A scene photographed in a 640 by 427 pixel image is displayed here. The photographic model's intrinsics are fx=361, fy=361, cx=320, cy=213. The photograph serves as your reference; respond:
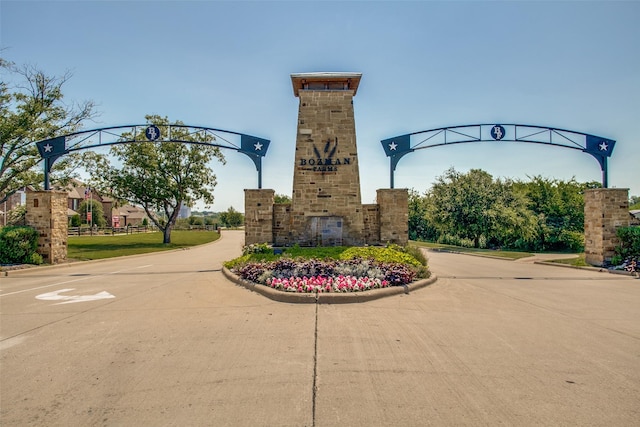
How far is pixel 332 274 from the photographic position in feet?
30.4

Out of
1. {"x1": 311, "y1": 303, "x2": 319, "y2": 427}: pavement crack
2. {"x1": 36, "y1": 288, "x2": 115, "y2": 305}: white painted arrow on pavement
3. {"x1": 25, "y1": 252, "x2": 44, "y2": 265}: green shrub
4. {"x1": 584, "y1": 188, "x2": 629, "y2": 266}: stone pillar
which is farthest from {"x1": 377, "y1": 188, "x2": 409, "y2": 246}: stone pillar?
{"x1": 25, "y1": 252, "x2": 44, "y2": 265}: green shrub

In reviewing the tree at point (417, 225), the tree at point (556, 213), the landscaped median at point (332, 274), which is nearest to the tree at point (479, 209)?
the tree at point (556, 213)

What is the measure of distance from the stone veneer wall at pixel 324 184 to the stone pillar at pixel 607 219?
9.38 metres

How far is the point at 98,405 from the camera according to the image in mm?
3502

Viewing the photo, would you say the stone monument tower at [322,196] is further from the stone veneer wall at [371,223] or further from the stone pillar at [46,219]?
the stone pillar at [46,219]

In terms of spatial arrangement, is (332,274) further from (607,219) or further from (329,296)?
(607,219)

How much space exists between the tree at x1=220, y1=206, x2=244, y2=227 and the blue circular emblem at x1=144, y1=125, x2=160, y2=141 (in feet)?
243

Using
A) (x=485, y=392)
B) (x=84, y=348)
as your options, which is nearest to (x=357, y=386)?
(x=485, y=392)

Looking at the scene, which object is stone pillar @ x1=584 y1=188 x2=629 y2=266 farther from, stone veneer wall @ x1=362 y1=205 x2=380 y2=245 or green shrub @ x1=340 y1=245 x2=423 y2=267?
stone veneer wall @ x1=362 y1=205 x2=380 y2=245

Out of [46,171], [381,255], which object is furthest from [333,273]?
[46,171]

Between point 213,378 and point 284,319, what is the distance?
2.43m

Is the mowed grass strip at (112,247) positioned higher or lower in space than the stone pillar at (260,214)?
lower

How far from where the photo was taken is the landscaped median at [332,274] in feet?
26.0

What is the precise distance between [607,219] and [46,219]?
74.1 ft
